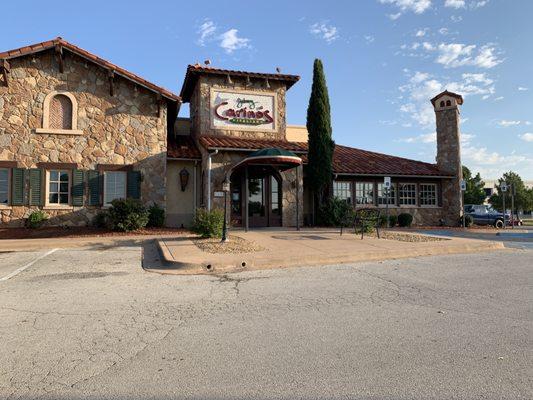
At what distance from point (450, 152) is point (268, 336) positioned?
854 inches

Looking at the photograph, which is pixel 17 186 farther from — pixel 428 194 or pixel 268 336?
pixel 428 194

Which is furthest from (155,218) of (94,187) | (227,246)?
(227,246)

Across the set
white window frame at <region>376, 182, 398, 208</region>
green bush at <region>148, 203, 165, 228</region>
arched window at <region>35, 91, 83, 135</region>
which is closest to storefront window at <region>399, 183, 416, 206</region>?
white window frame at <region>376, 182, 398, 208</region>

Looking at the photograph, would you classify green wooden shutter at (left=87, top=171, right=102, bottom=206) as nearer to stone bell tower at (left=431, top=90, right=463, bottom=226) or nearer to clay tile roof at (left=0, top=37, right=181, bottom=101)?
clay tile roof at (left=0, top=37, right=181, bottom=101)

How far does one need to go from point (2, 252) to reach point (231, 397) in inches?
426

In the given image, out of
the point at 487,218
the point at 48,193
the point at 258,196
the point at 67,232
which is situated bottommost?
the point at 67,232

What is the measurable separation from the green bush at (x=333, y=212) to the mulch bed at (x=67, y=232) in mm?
6660

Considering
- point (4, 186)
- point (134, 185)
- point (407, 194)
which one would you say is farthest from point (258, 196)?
point (4, 186)

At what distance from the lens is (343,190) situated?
20.8 metres

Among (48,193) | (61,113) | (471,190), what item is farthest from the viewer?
(471,190)

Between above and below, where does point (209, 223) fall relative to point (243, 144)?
below

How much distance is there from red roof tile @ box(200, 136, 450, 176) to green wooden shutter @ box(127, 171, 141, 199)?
9.83 feet

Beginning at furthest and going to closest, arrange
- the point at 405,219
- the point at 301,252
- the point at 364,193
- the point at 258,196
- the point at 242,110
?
1. the point at 364,193
2. the point at 405,219
3. the point at 242,110
4. the point at 258,196
5. the point at 301,252

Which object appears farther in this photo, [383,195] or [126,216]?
[383,195]
